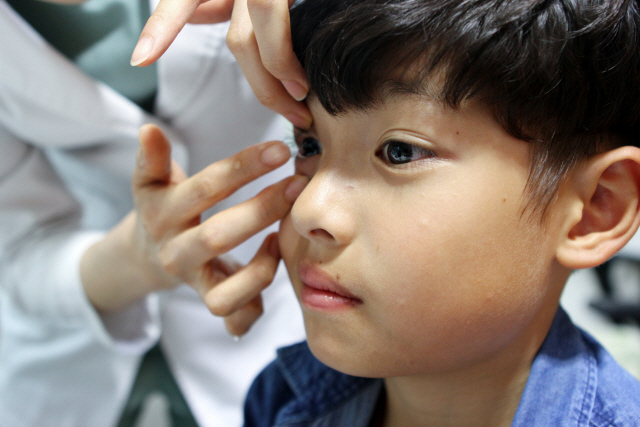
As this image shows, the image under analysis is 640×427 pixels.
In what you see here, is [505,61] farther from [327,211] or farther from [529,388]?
[529,388]

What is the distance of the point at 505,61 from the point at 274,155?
0.26 metres

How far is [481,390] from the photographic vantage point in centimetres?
57

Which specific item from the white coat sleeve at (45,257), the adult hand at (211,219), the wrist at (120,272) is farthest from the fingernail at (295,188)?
the white coat sleeve at (45,257)

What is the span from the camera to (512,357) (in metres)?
0.56

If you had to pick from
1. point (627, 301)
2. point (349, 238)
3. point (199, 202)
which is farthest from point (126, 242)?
point (627, 301)

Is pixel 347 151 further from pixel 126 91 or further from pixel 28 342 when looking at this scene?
pixel 28 342

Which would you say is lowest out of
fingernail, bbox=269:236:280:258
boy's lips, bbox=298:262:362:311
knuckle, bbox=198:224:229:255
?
fingernail, bbox=269:236:280:258

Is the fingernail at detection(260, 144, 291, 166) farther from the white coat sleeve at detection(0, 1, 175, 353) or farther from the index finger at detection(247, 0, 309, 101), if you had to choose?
the white coat sleeve at detection(0, 1, 175, 353)

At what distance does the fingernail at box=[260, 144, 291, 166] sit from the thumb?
127 mm

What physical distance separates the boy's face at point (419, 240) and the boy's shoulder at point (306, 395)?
0.21 m

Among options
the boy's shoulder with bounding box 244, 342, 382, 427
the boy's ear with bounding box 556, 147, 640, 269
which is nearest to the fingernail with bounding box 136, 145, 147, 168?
the boy's shoulder with bounding box 244, 342, 382, 427

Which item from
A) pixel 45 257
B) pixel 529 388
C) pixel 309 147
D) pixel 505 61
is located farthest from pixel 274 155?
A: pixel 45 257

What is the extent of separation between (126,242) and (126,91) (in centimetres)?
23

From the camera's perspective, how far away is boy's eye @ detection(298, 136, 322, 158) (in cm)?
57
